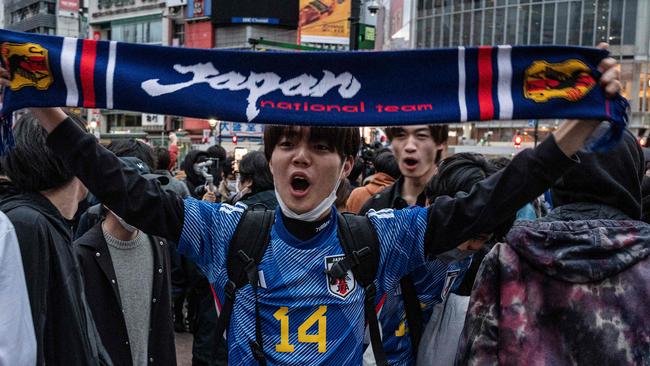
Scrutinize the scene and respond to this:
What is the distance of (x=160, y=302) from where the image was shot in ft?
11.5

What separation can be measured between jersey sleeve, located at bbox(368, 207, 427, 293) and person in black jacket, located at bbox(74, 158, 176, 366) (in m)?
1.47

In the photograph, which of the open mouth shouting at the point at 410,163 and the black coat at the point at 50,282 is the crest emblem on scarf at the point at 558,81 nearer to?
the open mouth shouting at the point at 410,163

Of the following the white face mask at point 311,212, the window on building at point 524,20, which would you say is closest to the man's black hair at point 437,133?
the white face mask at point 311,212

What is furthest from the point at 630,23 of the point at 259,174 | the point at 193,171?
the point at 259,174

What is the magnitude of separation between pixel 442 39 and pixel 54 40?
46652 millimetres

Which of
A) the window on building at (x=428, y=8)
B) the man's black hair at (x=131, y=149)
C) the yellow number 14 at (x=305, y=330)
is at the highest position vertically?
the window on building at (x=428, y=8)

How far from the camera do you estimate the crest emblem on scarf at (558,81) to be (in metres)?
1.93

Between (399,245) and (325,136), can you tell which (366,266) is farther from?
(325,136)

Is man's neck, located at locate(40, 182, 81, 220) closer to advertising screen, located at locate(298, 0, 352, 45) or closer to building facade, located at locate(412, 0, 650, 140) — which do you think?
building facade, located at locate(412, 0, 650, 140)

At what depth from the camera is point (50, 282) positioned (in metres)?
2.48

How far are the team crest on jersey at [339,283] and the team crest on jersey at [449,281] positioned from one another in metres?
0.50

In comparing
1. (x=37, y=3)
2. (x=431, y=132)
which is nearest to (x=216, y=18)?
(x=37, y=3)

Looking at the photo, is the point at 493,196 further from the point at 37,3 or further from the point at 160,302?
the point at 37,3

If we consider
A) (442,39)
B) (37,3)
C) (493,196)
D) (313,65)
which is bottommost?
(493,196)
